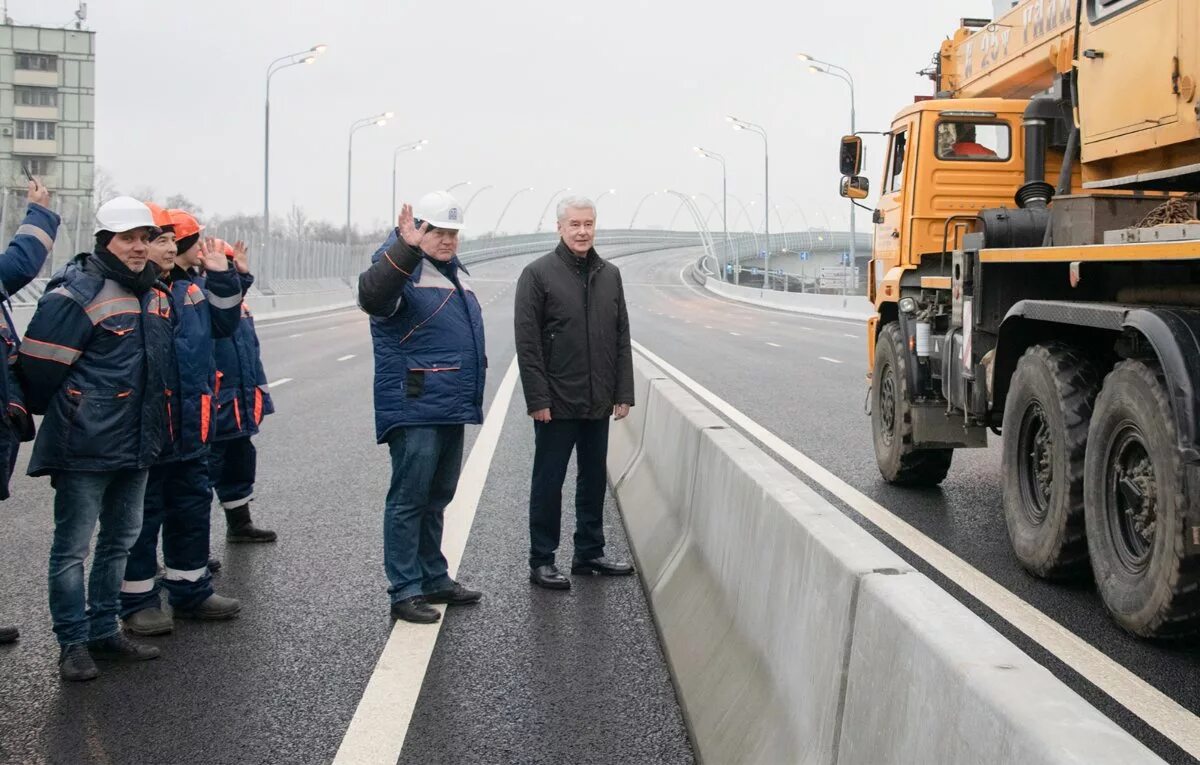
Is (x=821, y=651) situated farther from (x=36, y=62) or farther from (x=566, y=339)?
(x=36, y=62)

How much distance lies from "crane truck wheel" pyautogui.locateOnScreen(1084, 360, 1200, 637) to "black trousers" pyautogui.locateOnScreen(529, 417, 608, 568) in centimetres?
239

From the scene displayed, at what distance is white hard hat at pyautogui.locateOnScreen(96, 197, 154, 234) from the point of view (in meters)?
5.19

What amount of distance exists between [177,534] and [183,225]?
1.45 metres

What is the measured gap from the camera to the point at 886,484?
30.7 feet

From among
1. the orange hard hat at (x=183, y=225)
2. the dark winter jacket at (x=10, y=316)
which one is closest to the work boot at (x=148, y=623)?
the dark winter jacket at (x=10, y=316)

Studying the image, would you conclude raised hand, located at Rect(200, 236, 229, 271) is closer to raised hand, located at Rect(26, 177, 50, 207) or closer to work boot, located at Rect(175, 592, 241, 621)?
raised hand, located at Rect(26, 177, 50, 207)

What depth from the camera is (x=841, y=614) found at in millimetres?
3160

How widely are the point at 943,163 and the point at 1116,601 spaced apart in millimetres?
4815

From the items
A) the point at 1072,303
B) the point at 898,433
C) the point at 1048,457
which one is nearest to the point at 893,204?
the point at 898,433

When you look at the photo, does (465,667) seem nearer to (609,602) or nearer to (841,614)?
(609,602)

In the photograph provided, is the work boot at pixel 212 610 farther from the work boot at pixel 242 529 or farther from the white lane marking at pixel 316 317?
the white lane marking at pixel 316 317

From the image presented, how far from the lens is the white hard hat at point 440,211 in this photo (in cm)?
589

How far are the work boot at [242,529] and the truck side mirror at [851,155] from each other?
5.36 meters

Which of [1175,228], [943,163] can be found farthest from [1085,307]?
[943,163]
